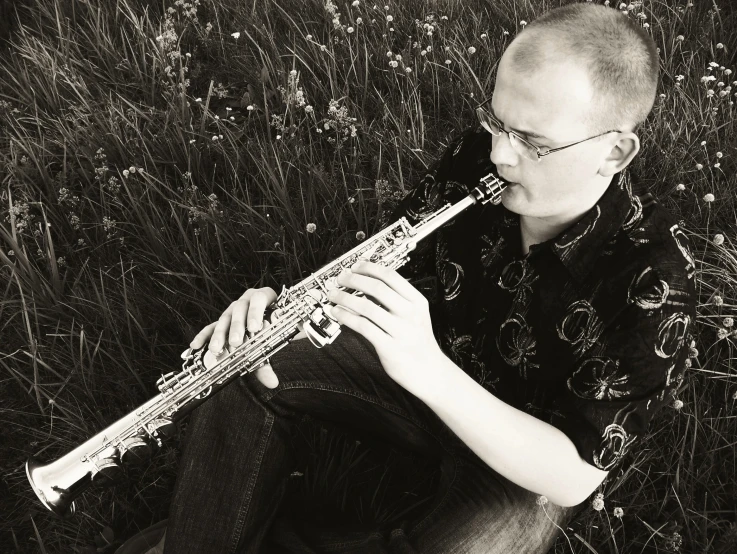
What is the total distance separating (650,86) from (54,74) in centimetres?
301

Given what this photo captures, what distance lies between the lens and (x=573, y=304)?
5.83 feet

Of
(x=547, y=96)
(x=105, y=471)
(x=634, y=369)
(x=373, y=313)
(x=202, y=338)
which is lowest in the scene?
(x=634, y=369)

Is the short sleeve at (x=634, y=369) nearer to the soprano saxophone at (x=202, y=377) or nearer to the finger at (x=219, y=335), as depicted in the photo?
the soprano saxophone at (x=202, y=377)

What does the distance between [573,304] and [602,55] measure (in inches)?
26.9

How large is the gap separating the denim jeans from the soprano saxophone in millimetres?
117

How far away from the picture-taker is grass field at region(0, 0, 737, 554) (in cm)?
235

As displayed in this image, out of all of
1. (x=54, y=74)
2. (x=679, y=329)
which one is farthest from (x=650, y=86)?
(x=54, y=74)

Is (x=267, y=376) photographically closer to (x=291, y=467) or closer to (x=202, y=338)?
(x=202, y=338)

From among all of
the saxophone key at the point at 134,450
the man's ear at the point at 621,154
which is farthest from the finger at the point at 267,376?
the man's ear at the point at 621,154

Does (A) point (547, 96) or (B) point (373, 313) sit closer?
(B) point (373, 313)

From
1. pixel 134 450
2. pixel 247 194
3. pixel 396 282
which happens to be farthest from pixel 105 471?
pixel 247 194

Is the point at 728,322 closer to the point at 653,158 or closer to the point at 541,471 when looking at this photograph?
the point at 653,158

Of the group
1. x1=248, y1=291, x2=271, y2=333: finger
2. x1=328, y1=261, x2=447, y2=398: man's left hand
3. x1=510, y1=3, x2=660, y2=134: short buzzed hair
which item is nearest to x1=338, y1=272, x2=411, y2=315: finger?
x1=328, y1=261, x2=447, y2=398: man's left hand

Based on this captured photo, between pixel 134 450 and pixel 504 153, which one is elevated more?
pixel 504 153
